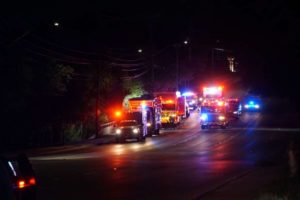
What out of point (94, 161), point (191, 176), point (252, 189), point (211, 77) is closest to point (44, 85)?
point (94, 161)

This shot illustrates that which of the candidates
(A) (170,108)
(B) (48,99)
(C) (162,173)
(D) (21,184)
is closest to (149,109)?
(B) (48,99)

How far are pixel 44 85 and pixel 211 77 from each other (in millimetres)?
86732

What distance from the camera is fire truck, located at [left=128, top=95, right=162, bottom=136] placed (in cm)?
5708

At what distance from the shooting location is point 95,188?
20.4 m

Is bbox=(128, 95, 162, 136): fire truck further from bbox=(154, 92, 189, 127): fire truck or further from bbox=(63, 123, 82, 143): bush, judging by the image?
bbox=(154, 92, 189, 127): fire truck

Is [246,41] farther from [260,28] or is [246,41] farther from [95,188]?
[95,188]

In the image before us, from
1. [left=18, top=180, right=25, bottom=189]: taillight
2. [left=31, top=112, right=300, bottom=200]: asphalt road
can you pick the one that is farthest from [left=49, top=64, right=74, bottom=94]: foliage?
[left=18, top=180, right=25, bottom=189]: taillight

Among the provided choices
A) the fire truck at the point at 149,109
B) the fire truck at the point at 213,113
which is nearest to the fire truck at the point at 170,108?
the fire truck at the point at 213,113

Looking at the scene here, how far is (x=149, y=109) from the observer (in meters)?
58.1

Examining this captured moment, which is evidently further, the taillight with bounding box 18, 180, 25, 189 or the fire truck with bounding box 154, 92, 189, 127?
the fire truck with bounding box 154, 92, 189, 127

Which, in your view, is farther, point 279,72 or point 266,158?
point 266,158

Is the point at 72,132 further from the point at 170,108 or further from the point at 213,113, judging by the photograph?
the point at 170,108

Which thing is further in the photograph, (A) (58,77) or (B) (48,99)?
(B) (48,99)

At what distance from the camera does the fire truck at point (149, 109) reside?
57.1 m
